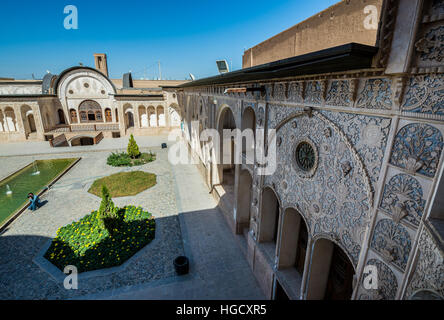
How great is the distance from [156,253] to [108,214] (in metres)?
2.38

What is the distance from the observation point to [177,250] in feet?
26.7

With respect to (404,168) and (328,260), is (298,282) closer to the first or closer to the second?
(328,260)

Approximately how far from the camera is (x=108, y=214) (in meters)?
8.57

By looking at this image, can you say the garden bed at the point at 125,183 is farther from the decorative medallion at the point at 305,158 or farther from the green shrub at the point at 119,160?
the decorative medallion at the point at 305,158

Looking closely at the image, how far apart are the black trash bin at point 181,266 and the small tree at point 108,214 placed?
334 centimetres

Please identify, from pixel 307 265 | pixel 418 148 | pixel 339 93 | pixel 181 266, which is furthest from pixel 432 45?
pixel 181 266

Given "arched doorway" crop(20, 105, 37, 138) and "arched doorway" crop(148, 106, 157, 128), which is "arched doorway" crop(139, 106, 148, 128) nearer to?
"arched doorway" crop(148, 106, 157, 128)

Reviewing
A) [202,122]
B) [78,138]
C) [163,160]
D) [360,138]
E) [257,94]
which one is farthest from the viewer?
[78,138]

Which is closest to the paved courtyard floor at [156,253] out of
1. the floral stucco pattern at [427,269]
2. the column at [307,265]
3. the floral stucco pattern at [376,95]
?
the column at [307,265]

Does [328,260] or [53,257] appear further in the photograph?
[53,257]

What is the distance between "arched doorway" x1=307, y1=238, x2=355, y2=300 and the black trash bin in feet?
12.0

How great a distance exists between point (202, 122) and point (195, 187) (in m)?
3.74

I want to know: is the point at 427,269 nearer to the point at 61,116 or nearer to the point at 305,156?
the point at 305,156
